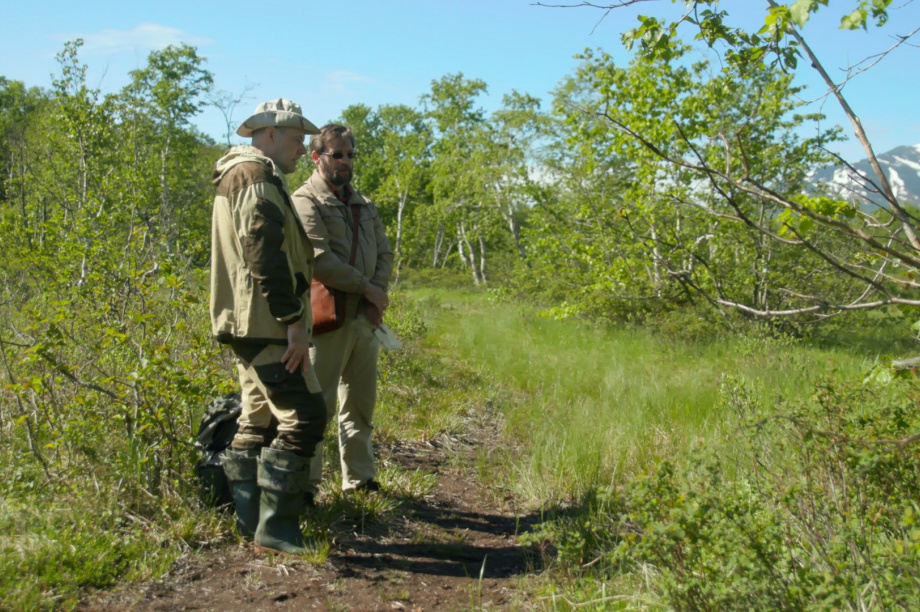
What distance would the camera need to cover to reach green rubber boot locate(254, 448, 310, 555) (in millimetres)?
3486

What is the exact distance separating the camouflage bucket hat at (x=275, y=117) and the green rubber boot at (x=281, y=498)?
1.57 meters

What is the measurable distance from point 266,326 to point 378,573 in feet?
4.12

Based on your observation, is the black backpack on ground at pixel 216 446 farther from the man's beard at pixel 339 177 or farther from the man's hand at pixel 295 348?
the man's beard at pixel 339 177

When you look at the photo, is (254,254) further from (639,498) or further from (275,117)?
(639,498)

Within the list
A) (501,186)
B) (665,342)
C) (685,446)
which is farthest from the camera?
(501,186)

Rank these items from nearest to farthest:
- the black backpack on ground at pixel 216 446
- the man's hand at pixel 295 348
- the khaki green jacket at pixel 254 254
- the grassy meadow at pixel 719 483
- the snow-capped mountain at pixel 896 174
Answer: the grassy meadow at pixel 719 483
the snow-capped mountain at pixel 896 174
the khaki green jacket at pixel 254 254
the man's hand at pixel 295 348
the black backpack on ground at pixel 216 446

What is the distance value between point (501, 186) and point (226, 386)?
29532 mm

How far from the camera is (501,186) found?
1286 inches

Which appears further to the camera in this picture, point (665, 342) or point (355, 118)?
point (355, 118)

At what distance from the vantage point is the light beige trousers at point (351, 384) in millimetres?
4328

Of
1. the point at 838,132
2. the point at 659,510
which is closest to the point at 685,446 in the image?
the point at 659,510

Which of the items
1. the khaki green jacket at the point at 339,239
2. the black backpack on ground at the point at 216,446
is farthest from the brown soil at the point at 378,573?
the khaki green jacket at the point at 339,239

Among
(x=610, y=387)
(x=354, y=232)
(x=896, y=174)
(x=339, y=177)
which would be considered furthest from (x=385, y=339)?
(x=610, y=387)

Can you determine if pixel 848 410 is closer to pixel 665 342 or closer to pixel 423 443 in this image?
pixel 423 443
